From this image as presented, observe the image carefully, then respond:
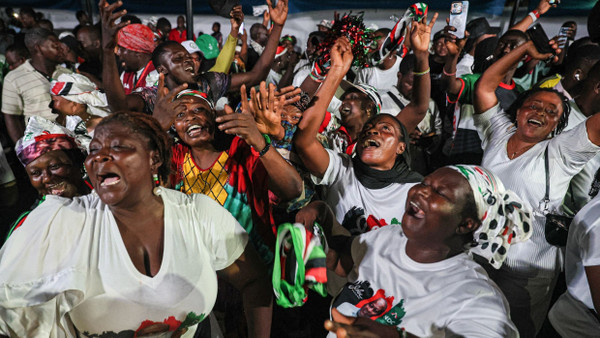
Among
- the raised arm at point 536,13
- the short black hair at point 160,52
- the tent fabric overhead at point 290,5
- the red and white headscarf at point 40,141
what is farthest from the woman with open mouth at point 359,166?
the tent fabric overhead at point 290,5

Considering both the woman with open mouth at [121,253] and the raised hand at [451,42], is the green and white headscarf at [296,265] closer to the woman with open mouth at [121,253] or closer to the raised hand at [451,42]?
the woman with open mouth at [121,253]

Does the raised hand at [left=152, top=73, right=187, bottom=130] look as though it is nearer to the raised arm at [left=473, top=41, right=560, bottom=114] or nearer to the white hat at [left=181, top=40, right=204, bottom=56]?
the raised arm at [left=473, top=41, right=560, bottom=114]

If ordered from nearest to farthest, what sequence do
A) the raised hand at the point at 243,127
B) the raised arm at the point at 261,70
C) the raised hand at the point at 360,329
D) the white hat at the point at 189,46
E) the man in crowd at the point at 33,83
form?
the raised hand at the point at 360,329 < the raised hand at the point at 243,127 < the raised arm at the point at 261,70 < the man in crowd at the point at 33,83 < the white hat at the point at 189,46

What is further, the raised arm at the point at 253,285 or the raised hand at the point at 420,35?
the raised hand at the point at 420,35

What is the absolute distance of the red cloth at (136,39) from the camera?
396 centimetres

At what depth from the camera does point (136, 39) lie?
4004 millimetres

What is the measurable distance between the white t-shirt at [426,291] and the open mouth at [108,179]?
962 mm

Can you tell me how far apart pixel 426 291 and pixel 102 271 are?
1.15m

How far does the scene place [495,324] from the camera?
1.33 meters

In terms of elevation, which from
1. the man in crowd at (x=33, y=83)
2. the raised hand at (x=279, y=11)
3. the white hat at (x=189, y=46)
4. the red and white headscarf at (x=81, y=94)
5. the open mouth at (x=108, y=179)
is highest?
the raised hand at (x=279, y=11)

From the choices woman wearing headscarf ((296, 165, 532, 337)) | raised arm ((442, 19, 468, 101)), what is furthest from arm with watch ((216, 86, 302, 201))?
raised arm ((442, 19, 468, 101))

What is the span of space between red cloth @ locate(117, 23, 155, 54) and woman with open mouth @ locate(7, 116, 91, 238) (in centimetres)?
206

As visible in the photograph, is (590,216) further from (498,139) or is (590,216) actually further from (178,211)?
(178,211)

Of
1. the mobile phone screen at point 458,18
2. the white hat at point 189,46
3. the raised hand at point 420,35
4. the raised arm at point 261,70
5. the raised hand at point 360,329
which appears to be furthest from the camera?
the white hat at point 189,46
